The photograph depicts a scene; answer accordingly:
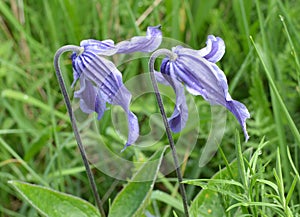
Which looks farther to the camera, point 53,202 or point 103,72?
point 53,202

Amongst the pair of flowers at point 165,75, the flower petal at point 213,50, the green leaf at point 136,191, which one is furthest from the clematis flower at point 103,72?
the green leaf at point 136,191

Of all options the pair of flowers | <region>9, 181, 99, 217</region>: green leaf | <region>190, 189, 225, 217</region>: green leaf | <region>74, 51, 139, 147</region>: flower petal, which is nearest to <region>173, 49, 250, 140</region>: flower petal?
the pair of flowers

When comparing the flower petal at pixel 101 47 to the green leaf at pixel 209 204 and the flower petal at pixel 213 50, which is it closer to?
the flower petal at pixel 213 50

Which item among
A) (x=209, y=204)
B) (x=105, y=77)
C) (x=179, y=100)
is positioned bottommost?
(x=209, y=204)

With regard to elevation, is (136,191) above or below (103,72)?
below

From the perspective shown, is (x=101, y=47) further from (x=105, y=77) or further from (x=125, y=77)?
(x=125, y=77)

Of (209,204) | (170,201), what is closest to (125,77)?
(170,201)
